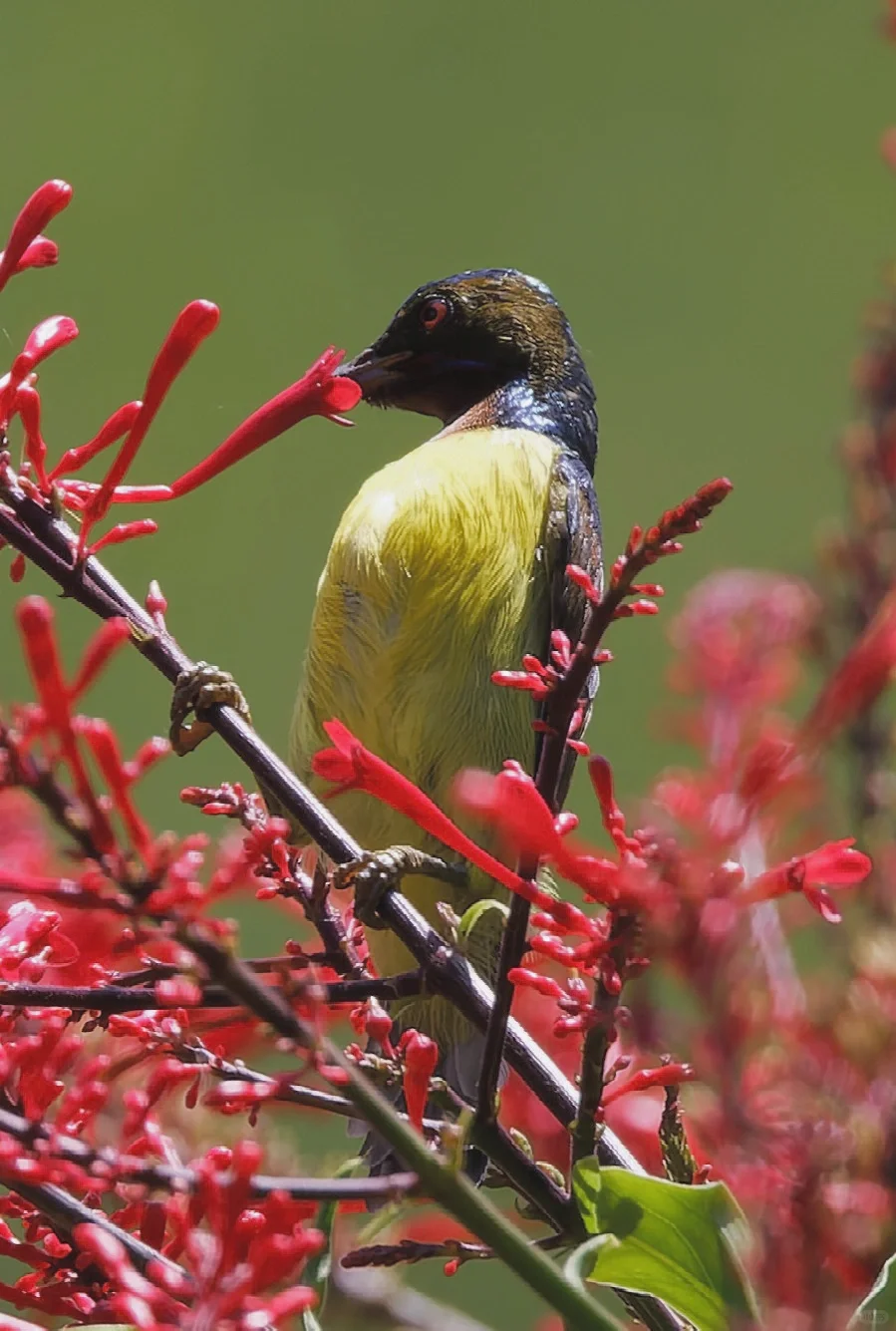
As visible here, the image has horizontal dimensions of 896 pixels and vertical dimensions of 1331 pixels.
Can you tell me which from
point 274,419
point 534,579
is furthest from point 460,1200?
point 534,579

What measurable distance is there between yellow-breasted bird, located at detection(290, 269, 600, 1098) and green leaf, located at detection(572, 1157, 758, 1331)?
2.33 feet

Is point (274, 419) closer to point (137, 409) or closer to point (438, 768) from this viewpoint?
point (137, 409)

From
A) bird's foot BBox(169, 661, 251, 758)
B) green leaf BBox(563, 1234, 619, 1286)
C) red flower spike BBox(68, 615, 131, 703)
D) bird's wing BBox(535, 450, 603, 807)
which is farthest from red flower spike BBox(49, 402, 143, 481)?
bird's wing BBox(535, 450, 603, 807)

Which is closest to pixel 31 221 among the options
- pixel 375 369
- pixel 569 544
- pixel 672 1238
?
pixel 672 1238

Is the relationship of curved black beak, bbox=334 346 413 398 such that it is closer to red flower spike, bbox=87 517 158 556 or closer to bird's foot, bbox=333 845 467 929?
bird's foot, bbox=333 845 467 929

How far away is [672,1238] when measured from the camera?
75 centimetres

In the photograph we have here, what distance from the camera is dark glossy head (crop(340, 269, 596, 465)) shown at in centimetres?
198

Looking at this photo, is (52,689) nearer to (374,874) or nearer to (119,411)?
(119,411)

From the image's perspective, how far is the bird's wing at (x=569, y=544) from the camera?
1.70 meters

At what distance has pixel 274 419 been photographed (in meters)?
0.88

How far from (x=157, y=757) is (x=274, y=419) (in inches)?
13.4

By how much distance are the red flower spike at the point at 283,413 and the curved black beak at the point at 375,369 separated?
3.50ft

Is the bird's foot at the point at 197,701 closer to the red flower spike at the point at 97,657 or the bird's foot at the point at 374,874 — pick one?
the bird's foot at the point at 374,874

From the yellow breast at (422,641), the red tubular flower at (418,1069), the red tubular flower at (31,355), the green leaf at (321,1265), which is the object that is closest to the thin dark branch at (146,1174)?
the red tubular flower at (418,1069)
